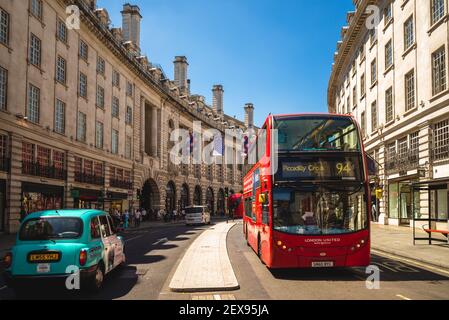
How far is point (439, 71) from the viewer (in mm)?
23281

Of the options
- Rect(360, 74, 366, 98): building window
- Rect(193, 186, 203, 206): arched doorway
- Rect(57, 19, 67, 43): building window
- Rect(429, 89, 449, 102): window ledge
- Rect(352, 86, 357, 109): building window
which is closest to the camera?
Rect(429, 89, 449, 102): window ledge

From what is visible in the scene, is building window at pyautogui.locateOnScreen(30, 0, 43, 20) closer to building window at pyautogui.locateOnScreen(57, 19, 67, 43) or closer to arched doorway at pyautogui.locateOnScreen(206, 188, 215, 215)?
building window at pyautogui.locateOnScreen(57, 19, 67, 43)

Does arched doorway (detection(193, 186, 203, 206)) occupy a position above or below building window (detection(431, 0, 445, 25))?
below

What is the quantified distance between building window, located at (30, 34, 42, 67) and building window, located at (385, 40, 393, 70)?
23.1 metres

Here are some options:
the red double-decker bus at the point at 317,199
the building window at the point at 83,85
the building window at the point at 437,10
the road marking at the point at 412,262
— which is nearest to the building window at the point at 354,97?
the building window at the point at 437,10

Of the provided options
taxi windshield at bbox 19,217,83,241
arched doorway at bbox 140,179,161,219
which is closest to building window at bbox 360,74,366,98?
arched doorway at bbox 140,179,161,219

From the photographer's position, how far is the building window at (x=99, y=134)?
129 feet

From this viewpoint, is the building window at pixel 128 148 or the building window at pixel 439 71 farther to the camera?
the building window at pixel 128 148

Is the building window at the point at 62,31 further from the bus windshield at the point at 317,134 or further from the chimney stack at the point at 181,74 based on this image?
the chimney stack at the point at 181,74

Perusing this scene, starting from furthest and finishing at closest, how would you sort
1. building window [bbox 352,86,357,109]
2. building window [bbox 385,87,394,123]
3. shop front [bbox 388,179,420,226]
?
building window [bbox 352,86,357,109] → building window [bbox 385,87,394,123] → shop front [bbox 388,179,420,226]

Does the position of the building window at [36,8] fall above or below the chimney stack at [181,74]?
below

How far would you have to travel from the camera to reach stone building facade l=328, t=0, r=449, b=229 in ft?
75.0

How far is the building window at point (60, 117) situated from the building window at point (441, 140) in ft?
79.6

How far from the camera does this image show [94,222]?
973cm
